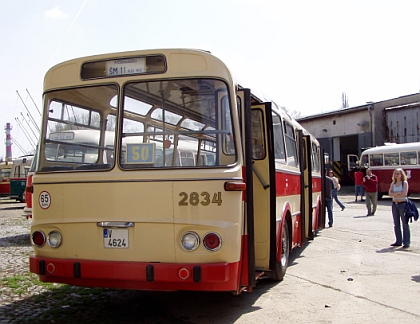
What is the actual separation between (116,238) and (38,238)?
1.04m

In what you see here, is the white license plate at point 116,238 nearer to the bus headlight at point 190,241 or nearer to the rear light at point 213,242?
the bus headlight at point 190,241

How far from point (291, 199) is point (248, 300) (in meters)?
2.27

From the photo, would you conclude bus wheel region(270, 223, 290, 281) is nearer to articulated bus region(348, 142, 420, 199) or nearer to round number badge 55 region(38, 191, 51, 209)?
round number badge 55 region(38, 191, 51, 209)

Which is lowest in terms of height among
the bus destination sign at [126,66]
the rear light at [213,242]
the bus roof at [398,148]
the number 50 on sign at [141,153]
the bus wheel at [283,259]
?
the bus wheel at [283,259]

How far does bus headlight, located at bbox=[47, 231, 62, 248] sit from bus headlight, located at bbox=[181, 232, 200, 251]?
4.91 feet

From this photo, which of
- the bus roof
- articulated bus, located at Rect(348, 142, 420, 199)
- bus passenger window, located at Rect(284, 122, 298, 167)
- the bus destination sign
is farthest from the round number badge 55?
the bus roof

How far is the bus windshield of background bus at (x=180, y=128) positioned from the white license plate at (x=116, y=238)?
699mm

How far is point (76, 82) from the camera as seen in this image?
6148 mm

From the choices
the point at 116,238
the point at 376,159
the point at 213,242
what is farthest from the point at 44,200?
the point at 376,159

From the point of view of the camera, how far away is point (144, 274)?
5.46 meters

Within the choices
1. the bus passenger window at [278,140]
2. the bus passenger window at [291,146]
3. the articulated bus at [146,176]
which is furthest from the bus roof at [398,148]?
the articulated bus at [146,176]

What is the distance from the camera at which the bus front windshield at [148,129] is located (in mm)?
5652

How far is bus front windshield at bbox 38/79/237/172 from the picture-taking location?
5652 millimetres

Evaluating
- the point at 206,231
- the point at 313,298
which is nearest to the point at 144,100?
the point at 206,231
